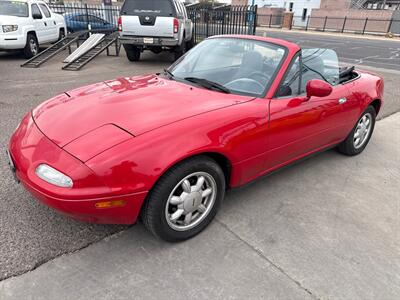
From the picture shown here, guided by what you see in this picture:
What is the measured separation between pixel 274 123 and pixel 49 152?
5.87 ft

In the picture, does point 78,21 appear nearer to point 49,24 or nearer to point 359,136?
point 49,24

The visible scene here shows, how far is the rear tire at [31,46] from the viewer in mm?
10298

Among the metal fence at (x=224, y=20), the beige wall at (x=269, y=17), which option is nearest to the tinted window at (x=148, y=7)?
the metal fence at (x=224, y=20)

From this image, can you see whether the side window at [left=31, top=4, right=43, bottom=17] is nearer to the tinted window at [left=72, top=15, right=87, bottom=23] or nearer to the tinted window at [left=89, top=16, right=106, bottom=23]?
the tinted window at [left=72, top=15, right=87, bottom=23]

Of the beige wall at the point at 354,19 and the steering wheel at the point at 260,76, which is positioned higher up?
the steering wheel at the point at 260,76

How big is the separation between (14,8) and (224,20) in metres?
7.96

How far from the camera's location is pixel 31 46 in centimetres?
1055

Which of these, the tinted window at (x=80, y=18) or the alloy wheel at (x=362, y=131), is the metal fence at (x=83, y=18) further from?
the alloy wheel at (x=362, y=131)

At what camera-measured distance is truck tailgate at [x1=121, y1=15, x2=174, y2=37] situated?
383 inches

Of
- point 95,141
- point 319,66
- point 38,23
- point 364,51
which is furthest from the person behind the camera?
point 364,51

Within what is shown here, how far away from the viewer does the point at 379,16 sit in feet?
130

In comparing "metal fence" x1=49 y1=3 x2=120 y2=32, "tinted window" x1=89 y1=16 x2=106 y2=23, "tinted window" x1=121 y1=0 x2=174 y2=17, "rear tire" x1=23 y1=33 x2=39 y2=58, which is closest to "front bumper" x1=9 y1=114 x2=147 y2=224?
"tinted window" x1=121 y1=0 x2=174 y2=17

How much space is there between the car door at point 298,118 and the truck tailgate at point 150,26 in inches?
279

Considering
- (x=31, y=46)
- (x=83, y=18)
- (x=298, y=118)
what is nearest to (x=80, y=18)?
(x=83, y=18)
